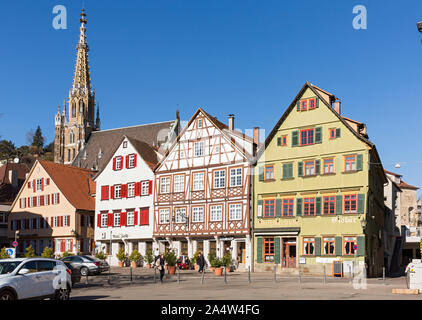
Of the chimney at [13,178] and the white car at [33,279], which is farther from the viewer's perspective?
the chimney at [13,178]

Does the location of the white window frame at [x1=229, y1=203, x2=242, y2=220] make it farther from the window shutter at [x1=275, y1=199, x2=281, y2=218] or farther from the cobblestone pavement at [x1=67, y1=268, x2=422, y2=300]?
the cobblestone pavement at [x1=67, y1=268, x2=422, y2=300]

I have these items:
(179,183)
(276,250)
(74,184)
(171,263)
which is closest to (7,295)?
(171,263)

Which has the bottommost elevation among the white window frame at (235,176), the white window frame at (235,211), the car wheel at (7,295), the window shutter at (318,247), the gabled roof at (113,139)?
the window shutter at (318,247)

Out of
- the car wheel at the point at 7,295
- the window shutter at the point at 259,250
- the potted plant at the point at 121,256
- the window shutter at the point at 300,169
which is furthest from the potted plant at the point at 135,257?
the car wheel at the point at 7,295

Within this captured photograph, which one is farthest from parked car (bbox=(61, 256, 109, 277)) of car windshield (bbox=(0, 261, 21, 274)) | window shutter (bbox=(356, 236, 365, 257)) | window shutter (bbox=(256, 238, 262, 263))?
car windshield (bbox=(0, 261, 21, 274))

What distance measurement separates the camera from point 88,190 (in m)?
63.7

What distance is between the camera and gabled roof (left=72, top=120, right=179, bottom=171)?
9619 centimetres

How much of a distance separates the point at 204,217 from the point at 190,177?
3.94 metres

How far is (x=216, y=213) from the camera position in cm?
4891

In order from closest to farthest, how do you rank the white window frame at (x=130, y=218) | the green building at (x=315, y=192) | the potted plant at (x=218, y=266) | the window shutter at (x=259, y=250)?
the potted plant at (x=218, y=266), the green building at (x=315, y=192), the window shutter at (x=259, y=250), the white window frame at (x=130, y=218)

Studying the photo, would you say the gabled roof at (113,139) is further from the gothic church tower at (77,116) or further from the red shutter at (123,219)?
the red shutter at (123,219)

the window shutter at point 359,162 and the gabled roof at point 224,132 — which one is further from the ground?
the gabled roof at point 224,132

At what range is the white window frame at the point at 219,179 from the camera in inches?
1921
